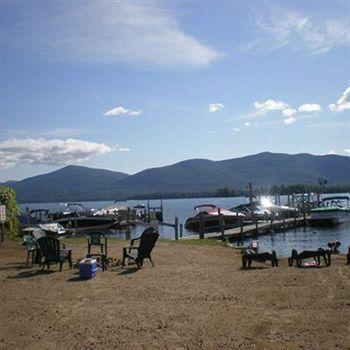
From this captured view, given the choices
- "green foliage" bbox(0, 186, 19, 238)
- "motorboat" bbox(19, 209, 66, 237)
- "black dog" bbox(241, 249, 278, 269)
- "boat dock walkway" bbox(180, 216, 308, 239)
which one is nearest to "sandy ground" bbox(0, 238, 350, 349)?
"black dog" bbox(241, 249, 278, 269)

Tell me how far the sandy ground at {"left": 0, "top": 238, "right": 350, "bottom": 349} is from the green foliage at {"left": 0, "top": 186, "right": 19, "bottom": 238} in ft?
40.9

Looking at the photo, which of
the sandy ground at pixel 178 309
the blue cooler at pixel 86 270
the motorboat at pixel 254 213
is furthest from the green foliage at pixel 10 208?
the motorboat at pixel 254 213

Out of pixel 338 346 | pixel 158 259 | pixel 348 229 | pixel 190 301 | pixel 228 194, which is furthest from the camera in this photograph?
pixel 228 194

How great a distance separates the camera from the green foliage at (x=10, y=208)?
82.8 feet

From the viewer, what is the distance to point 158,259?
51.3ft

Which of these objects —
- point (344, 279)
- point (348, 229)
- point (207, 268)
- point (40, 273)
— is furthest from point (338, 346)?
point (348, 229)

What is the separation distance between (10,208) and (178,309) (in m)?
18.8

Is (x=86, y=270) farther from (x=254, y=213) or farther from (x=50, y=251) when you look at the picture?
(x=254, y=213)

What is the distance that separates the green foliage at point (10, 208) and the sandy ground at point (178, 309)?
40.9 feet

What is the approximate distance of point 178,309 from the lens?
8.54m

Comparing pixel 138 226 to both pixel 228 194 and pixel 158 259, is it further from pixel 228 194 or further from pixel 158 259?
pixel 228 194

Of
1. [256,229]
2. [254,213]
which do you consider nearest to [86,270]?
[256,229]

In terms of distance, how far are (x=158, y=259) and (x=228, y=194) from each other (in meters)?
154

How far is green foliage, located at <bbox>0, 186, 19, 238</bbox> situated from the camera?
994 inches
